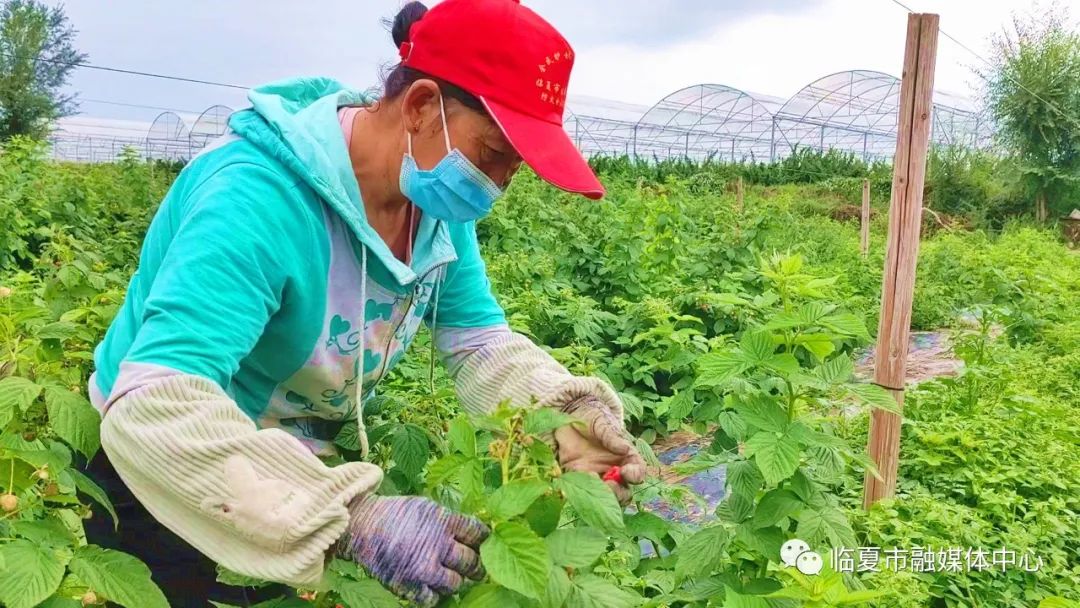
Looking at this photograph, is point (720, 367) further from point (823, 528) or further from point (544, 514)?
point (544, 514)

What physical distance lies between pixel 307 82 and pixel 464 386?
744 millimetres

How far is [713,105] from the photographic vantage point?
2334 cm

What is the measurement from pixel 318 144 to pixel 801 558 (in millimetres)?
1133

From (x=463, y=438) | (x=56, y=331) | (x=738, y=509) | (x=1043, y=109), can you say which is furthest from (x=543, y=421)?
(x=1043, y=109)

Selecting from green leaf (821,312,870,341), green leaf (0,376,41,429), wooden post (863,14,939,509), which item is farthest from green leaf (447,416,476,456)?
wooden post (863,14,939,509)

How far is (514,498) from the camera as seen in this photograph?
4.13 feet

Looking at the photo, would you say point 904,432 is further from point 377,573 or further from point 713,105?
point 713,105

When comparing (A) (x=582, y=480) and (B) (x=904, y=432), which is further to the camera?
(B) (x=904, y=432)

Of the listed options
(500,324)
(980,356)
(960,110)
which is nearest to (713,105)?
(960,110)

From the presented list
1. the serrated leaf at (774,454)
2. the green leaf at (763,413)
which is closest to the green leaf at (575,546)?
the serrated leaf at (774,454)

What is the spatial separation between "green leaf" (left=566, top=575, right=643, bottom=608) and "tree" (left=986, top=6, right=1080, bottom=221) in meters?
18.6

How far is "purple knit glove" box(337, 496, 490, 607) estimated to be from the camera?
123 cm

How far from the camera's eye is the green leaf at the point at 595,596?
130 cm

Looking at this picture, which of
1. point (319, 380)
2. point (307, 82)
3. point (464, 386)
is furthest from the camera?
point (464, 386)
